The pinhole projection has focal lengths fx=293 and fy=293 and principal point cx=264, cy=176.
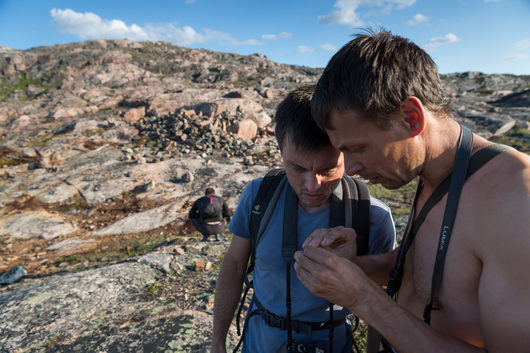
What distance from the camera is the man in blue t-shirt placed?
2053mm

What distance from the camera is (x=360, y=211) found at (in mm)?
2088

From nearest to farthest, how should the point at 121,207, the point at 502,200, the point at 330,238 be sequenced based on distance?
1. the point at 502,200
2. the point at 330,238
3. the point at 121,207

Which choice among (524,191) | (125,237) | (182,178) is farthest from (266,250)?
(182,178)

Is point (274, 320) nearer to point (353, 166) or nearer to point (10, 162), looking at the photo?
point (353, 166)

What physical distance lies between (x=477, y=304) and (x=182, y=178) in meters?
13.0

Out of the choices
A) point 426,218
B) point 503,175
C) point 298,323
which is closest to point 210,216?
point 298,323

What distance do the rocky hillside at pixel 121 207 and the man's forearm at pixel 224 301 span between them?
134cm

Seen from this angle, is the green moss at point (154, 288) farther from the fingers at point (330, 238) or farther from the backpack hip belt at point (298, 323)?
the fingers at point (330, 238)

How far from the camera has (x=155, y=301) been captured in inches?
188

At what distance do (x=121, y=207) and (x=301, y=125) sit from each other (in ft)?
39.0

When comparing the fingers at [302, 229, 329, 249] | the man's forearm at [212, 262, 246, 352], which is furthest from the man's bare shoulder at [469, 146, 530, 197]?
the man's forearm at [212, 262, 246, 352]

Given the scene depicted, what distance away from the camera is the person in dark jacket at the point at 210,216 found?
27.6ft

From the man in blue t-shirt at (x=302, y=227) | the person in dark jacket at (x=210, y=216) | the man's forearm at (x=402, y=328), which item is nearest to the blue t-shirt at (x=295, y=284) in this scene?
the man in blue t-shirt at (x=302, y=227)

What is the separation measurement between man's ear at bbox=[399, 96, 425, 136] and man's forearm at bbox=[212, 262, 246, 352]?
67.5 inches
